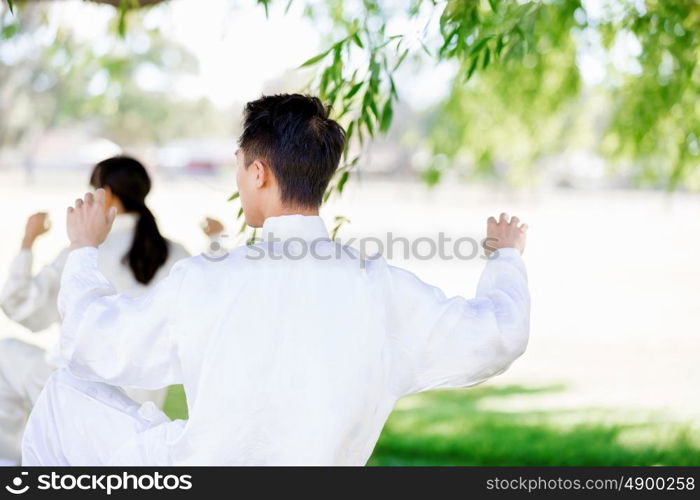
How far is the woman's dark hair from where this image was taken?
3.72m

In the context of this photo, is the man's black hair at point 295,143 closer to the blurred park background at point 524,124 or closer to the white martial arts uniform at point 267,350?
the white martial arts uniform at point 267,350

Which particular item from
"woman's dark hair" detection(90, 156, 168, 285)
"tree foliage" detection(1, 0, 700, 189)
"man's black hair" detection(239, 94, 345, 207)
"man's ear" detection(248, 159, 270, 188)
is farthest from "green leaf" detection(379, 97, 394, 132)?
"woman's dark hair" detection(90, 156, 168, 285)

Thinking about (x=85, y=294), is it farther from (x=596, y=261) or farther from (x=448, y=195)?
(x=448, y=195)

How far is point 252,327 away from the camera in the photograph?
205cm

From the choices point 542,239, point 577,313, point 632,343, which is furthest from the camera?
point 542,239

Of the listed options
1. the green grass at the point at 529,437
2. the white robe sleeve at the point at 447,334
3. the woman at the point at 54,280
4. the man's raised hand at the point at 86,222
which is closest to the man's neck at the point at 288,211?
the white robe sleeve at the point at 447,334

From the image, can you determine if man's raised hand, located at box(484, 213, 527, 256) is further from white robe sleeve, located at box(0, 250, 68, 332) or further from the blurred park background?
white robe sleeve, located at box(0, 250, 68, 332)

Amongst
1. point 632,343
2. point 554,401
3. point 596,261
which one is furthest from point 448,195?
point 554,401

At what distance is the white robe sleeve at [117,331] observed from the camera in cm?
207

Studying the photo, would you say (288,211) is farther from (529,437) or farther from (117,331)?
(529,437)

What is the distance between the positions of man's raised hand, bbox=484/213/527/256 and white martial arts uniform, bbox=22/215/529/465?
0.49ft

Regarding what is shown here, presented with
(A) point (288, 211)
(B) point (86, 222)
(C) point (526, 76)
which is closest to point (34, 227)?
(B) point (86, 222)

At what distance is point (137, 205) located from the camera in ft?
12.6

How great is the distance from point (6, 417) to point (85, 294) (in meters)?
1.77
